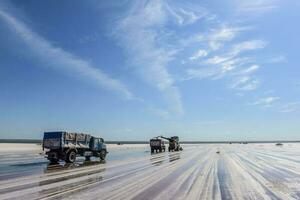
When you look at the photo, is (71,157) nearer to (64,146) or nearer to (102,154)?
(64,146)

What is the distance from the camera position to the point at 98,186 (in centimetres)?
1611

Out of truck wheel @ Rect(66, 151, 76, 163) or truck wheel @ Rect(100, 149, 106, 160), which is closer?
truck wheel @ Rect(66, 151, 76, 163)

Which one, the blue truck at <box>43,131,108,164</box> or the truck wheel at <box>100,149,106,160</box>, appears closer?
the blue truck at <box>43,131,108,164</box>

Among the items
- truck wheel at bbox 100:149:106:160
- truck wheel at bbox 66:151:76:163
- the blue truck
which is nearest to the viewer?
the blue truck

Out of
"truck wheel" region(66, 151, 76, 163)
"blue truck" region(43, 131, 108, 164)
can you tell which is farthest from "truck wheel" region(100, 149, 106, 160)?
"truck wheel" region(66, 151, 76, 163)

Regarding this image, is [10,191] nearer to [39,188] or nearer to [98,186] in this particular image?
[39,188]

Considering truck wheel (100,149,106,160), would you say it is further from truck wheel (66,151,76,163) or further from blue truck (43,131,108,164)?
truck wheel (66,151,76,163)

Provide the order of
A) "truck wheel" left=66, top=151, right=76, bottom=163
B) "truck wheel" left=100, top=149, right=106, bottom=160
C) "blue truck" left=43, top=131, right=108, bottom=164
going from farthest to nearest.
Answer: "truck wheel" left=100, top=149, right=106, bottom=160
"truck wheel" left=66, top=151, right=76, bottom=163
"blue truck" left=43, top=131, right=108, bottom=164

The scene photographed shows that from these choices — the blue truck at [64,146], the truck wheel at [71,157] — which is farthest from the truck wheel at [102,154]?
the truck wheel at [71,157]

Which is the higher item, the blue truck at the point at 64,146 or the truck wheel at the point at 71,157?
the blue truck at the point at 64,146

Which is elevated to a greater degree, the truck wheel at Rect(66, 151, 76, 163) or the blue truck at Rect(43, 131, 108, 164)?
the blue truck at Rect(43, 131, 108, 164)

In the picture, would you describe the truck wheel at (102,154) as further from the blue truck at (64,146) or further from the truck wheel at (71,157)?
the truck wheel at (71,157)

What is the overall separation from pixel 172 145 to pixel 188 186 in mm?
58091

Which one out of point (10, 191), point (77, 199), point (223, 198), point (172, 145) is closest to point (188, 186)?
point (223, 198)
